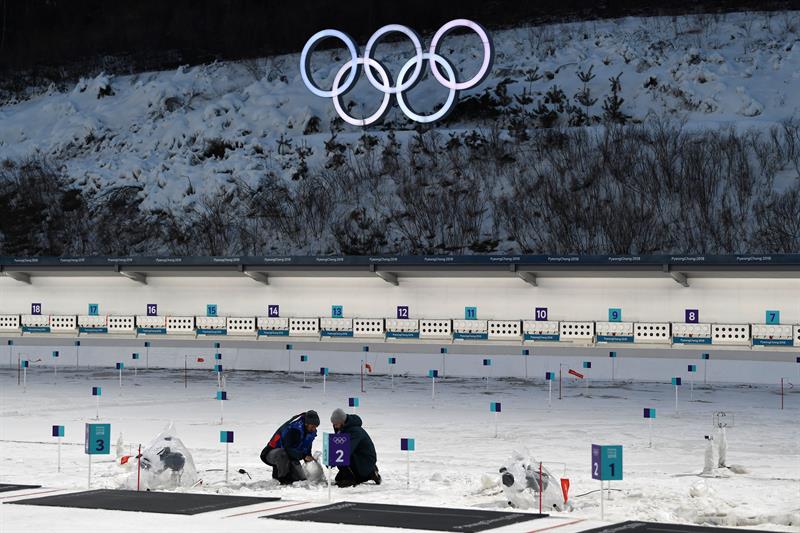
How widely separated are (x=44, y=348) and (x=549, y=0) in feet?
189

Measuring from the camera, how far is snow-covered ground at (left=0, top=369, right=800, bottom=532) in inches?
579

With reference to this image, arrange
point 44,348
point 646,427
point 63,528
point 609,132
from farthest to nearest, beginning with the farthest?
1. point 609,132
2. point 44,348
3. point 646,427
4. point 63,528

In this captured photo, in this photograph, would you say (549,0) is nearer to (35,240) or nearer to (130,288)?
(35,240)

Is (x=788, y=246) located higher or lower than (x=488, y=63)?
lower

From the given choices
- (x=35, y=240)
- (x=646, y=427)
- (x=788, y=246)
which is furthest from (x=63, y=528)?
(x=35, y=240)

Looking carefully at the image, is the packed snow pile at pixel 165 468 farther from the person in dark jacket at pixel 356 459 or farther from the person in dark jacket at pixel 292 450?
the person in dark jacket at pixel 356 459

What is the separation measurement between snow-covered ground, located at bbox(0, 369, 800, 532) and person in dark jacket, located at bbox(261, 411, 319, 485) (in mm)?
309

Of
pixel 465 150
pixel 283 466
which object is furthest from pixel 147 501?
pixel 465 150

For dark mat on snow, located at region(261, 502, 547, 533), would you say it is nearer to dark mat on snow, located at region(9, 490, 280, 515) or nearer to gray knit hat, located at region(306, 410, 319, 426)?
dark mat on snow, located at region(9, 490, 280, 515)

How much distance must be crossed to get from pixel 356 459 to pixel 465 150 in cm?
5325

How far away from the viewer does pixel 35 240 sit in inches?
2862

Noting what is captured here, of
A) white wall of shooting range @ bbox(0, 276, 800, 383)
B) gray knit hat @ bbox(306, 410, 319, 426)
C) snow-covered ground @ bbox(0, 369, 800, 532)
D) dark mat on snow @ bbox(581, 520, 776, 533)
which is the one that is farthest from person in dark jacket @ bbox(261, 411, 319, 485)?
white wall of shooting range @ bbox(0, 276, 800, 383)

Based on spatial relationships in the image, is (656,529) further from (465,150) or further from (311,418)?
(465,150)

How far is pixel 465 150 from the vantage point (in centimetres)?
6919
